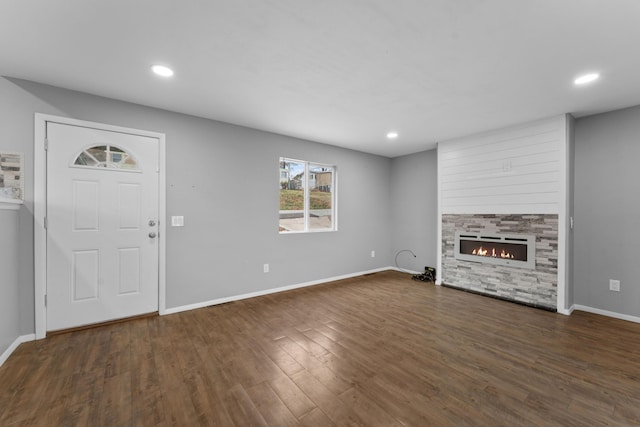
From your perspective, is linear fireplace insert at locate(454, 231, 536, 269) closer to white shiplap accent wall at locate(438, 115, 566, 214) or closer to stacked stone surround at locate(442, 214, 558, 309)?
stacked stone surround at locate(442, 214, 558, 309)

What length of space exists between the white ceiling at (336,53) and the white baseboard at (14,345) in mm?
2522

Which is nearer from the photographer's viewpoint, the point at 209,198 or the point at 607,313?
the point at 607,313

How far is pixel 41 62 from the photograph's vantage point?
7.47 feet

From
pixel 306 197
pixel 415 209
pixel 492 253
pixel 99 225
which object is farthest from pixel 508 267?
pixel 99 225

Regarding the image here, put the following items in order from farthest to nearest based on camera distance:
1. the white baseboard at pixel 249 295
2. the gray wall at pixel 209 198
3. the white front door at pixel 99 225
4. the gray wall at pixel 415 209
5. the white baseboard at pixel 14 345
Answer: the gray wall at pixel 415 209 → the white baseboard at pixel 249 295 → the white front door at pixel 99 225 → the gray wall at pixel 209 198 → the white baseboard at pixel 14 345

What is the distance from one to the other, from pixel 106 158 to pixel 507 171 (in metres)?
5.31

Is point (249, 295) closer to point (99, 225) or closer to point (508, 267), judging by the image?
point (99, 225)

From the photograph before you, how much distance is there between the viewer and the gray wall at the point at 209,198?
8.41 feet

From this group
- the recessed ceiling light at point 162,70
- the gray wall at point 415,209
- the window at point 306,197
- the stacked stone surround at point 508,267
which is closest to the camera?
the recessed ceiling light at point 162,70

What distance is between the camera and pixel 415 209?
5.52 m

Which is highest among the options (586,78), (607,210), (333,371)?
(586,78)

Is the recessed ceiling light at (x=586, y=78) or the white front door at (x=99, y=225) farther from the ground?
the recessed ceiling light at (x=586, y=78)

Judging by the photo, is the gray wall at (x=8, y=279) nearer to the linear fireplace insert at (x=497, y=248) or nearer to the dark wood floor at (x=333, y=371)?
the dark wood floor at (x=333, y=371)

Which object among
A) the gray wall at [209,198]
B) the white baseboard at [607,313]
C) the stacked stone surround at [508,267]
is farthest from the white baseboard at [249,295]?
the white baseboard at [607,313]
